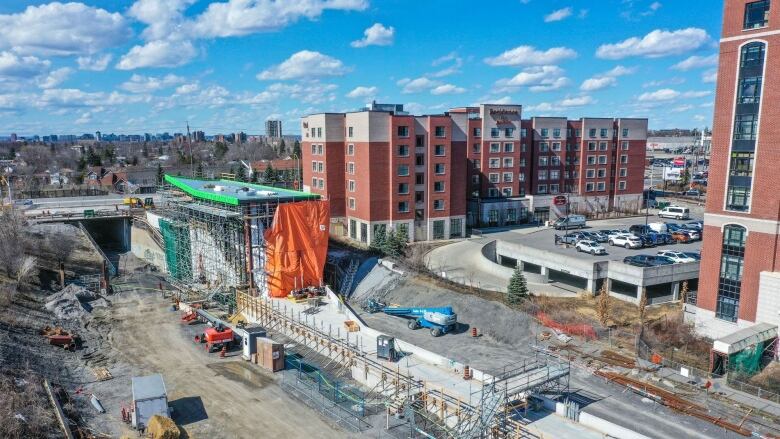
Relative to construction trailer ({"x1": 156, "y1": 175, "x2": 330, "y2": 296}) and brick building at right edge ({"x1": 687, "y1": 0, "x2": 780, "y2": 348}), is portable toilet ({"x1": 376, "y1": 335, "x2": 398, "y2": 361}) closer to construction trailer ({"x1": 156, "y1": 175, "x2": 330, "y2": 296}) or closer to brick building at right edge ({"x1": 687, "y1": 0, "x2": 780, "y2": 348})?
construction trailer ({"x1": 156, "y1": 175, "x2": 330, "y2": 296})

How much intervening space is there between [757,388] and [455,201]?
35538 millimetres

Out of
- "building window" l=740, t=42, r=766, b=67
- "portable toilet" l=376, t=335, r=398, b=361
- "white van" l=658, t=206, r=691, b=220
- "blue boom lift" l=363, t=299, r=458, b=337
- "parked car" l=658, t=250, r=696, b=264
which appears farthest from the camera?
"white van" l=658, t=206, r=691, b=220

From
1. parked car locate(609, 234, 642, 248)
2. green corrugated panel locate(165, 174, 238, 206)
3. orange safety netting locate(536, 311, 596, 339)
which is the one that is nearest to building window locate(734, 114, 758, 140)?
orange safety netting locate(536, 311, 596, 339)

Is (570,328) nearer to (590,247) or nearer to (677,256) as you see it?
(677,256)

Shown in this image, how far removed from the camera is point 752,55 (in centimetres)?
2955

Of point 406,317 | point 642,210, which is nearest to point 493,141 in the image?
point 642,210

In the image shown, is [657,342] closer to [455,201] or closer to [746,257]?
[746,257]

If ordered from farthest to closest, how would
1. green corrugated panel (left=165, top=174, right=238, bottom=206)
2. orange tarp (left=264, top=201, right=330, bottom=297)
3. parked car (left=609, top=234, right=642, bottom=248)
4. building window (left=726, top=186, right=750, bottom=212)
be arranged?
parked car (left=609, top=234, right=642, bottom=248)
green corrugated panel (left=165, top=174, right=238, bottom=206)
orange tarp (left=264, top=201, right=330, bottom=297)
building window (left=726, top=186, right=750, bottom=212)

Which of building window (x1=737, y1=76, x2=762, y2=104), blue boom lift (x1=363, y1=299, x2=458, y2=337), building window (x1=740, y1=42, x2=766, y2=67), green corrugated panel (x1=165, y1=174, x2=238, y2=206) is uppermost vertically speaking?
building window (x1=740, y1=42, x2=766, y2=67)

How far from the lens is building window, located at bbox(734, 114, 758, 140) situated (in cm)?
2983

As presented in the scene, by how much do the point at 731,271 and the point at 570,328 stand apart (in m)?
9.46

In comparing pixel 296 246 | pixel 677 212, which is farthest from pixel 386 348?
pixel 677 212

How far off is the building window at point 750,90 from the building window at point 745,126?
2.66ft

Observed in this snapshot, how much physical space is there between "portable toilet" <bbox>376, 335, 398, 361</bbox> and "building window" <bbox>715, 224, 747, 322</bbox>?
1891 cm
